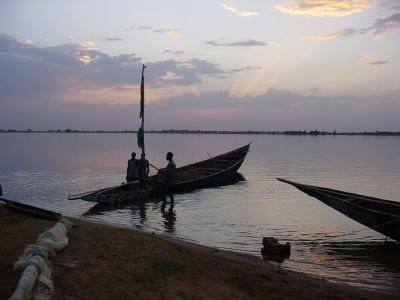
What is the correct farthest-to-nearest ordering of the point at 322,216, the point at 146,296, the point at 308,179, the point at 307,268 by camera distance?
the point at 308,179 < the point at 322,216 < the point at 307,268 < the point at 146,296

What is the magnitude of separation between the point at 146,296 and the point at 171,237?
6.00 meters

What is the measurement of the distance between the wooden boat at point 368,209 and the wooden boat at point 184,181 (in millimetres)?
6692

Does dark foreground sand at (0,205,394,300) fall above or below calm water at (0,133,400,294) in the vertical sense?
above

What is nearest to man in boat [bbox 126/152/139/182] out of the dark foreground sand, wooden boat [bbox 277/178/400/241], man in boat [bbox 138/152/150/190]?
man in boat [bbox 138/152/150/190]

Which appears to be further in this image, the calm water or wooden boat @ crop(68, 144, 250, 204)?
wooden boat @ crop(68, 144, 250, 204)

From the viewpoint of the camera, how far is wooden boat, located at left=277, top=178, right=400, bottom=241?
10859mm

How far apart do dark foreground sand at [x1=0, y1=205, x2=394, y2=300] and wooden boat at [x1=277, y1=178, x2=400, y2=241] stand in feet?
12.0

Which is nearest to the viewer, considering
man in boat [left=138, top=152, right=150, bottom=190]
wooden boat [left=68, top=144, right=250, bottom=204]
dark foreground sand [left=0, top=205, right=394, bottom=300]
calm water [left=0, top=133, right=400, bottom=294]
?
dark foreground sand [left=0, top=205, right=394, bottom=300]

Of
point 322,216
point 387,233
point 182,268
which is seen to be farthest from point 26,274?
point 322,216

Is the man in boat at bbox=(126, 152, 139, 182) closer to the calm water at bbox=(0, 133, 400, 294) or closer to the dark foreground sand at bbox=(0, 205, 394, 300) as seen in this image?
the calm water at bbox=(0, 133, 400, 294)

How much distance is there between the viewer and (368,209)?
1107 cm

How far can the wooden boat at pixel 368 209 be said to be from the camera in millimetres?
10859

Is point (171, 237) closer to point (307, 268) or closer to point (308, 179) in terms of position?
point (307, 268)

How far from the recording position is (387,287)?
8.19m
